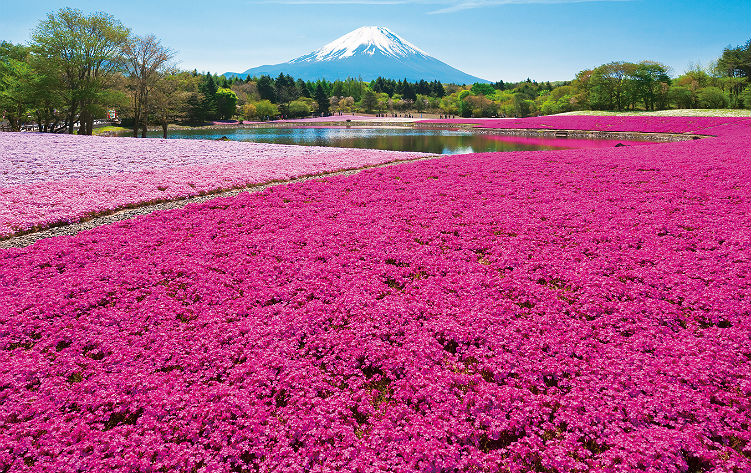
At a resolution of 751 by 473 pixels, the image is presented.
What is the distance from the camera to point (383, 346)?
6312 mm

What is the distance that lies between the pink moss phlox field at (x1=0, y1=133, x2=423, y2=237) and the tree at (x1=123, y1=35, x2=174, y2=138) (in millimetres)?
19011

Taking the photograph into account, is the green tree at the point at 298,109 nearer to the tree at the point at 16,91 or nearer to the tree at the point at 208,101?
the tree at the point at 208,101

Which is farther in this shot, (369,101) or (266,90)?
(369,101)

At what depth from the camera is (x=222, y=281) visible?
852 centimetres

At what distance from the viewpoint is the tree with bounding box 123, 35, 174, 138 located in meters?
48.7

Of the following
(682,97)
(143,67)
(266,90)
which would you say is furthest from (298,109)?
(682,97)

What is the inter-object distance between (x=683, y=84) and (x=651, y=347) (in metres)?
143

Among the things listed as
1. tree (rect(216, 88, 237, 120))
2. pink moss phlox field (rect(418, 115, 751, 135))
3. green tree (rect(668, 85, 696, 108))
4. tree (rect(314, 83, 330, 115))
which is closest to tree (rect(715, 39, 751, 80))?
green tree (rect(668, 85, 696, 108))

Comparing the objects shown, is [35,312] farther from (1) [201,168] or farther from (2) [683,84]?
(2) [683,84]

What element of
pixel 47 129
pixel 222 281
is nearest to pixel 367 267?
pixel 222 281

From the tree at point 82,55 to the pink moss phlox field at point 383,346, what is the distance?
4920 centimetres

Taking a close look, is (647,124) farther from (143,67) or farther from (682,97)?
(143,67)

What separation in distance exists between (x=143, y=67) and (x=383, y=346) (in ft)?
193

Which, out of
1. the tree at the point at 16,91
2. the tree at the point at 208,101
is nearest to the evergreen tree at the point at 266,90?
the tree at the point at 208,101
